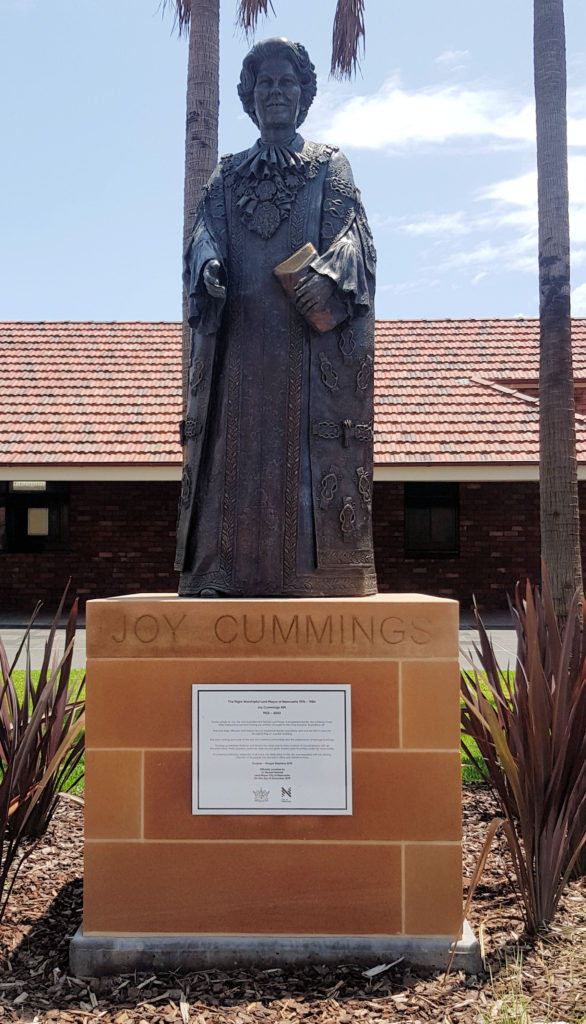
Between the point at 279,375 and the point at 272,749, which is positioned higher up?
the point at 279,375

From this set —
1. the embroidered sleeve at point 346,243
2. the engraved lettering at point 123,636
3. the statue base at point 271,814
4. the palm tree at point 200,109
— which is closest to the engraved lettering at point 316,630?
the statue base at point 271,814

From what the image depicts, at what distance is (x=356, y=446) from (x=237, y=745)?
1190mm

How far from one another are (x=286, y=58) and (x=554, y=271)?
441 centimetres

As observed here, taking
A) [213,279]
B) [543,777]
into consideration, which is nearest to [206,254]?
Result: [213,279]

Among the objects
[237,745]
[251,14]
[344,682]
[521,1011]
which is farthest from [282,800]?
[251,14]

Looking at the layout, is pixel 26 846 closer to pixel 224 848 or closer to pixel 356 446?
pixel 224 848

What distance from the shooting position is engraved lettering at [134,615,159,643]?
3.01m

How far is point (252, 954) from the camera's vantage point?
9.46ft

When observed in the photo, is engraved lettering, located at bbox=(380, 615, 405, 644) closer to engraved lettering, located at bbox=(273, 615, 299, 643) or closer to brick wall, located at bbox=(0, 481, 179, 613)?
engraved lettering, located at bbox=(273, 615, 299, 643)

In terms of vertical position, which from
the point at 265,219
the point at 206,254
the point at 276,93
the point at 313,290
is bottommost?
the point at 313,290

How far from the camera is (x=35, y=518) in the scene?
14578 mm

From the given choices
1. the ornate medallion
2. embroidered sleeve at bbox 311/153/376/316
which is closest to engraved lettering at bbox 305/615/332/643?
embroidered sleeve at bbox 311/153/376/316

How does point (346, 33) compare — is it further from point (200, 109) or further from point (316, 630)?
point (316, 630)

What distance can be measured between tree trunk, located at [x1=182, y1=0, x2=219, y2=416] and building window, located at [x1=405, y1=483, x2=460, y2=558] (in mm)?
7311
